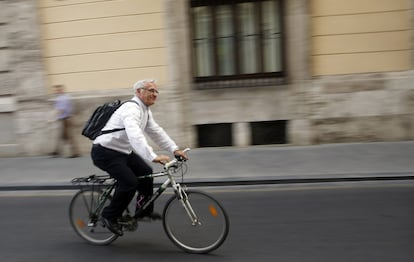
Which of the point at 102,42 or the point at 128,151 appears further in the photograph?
the point at 102,42

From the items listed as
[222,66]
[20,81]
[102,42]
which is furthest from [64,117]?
[222,66]

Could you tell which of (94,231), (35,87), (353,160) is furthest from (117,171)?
(35,87)

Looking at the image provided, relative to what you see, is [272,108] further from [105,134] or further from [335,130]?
[105,134]

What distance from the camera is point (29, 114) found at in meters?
10.6

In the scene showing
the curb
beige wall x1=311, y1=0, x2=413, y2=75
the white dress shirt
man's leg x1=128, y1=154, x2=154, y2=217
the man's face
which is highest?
beige wall x1=311, y1=0, x2=413, y2=75

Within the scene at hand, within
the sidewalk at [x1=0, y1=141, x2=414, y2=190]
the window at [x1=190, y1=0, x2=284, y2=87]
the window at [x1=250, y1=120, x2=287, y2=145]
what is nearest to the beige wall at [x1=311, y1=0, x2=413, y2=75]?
the window at [x1=190, y1=0, x2=284, y2=87]

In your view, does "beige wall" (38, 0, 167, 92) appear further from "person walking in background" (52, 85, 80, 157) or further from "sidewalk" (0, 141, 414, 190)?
"sidewalk" (0, 141, 414, 190)

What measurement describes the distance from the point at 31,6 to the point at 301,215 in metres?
7.90

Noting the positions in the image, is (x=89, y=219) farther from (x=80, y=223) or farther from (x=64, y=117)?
(x=64, y=117)

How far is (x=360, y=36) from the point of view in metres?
9.74

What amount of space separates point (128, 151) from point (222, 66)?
20.8 feet

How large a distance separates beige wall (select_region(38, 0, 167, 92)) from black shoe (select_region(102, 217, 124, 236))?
5.96 meters

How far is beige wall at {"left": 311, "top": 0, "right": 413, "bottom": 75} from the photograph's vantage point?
962cm

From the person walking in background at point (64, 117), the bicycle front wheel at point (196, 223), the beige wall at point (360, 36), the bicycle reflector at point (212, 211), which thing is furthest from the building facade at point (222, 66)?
the bicycle reflector at point (212, 211)
